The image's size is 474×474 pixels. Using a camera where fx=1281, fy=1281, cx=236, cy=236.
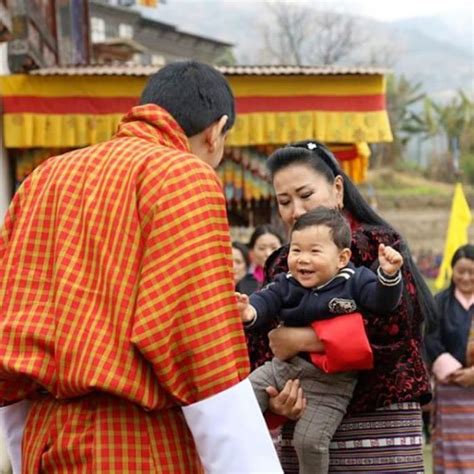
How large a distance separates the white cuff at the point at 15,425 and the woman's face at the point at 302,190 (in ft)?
3.69

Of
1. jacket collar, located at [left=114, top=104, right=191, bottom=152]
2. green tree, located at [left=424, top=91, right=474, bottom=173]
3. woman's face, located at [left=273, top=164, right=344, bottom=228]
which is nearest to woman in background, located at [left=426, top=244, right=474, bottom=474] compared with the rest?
woman's face, located at [left=273, top=164, right=344, bottom=228]

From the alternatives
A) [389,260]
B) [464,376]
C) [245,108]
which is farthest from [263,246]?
[389,260]

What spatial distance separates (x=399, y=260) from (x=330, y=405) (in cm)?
54

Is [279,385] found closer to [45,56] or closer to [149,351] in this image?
[149,351]

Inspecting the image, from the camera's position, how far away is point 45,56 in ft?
35.4

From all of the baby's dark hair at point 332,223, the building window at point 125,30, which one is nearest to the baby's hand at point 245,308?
the baby's dark hair at point 332,223

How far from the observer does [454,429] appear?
887 centimetres

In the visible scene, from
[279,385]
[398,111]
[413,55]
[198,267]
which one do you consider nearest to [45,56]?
[279,385]

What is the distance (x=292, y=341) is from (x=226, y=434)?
86 cm

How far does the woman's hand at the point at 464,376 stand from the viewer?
8.41 metres

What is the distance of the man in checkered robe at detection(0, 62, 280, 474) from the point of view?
3014mm

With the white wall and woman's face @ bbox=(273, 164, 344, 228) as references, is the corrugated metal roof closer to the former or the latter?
the white wall

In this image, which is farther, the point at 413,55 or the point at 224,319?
the point at 413,55

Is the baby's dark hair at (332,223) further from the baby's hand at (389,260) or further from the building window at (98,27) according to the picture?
the building window at (98,27)
